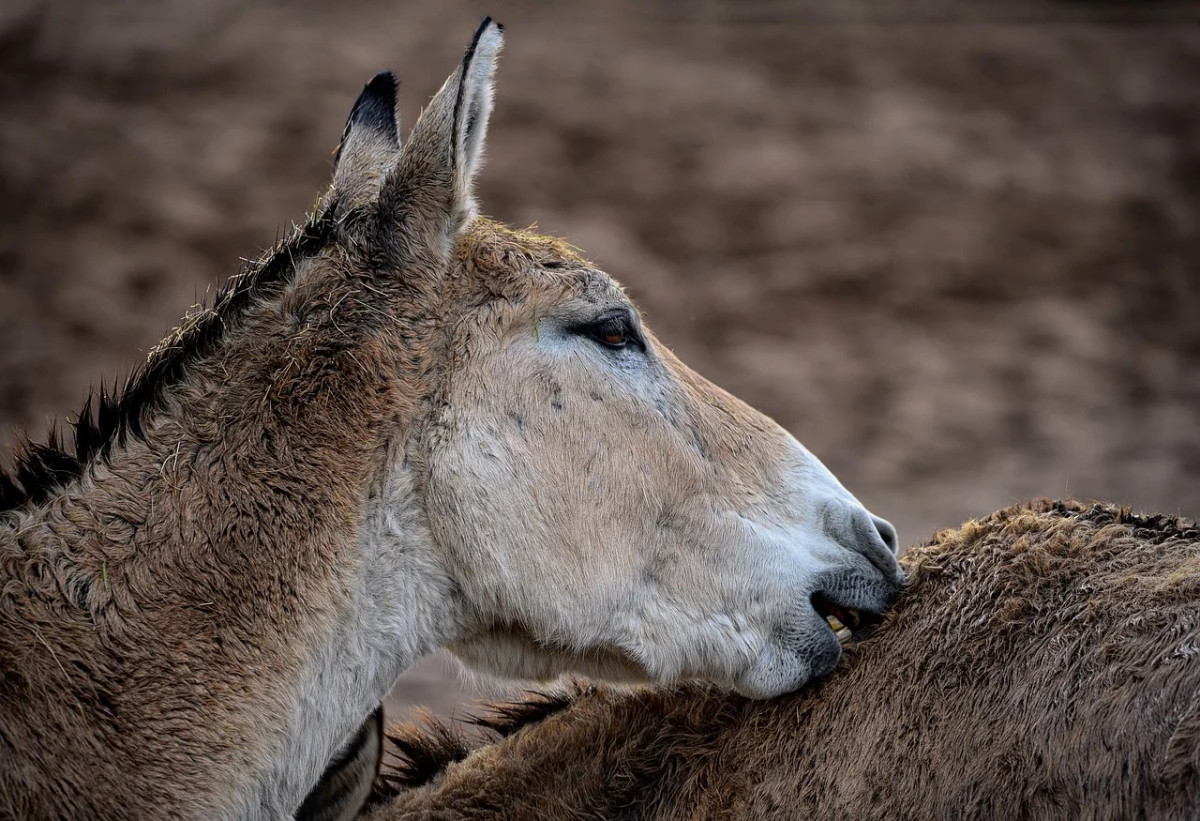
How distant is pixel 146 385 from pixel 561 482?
103 centimetres

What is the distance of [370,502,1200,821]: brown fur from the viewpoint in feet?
7.34

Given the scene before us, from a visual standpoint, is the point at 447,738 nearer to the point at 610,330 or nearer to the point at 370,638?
the point at 370,638

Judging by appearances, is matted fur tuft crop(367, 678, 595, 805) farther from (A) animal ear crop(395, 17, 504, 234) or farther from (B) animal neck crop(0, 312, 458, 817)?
(A) animal ear crop(395, 17, 504, 234)

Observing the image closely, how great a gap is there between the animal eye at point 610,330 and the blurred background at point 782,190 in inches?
259

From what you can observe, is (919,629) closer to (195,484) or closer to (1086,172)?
(195,484)

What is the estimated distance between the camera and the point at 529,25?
17281 mm

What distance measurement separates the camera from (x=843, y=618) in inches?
117

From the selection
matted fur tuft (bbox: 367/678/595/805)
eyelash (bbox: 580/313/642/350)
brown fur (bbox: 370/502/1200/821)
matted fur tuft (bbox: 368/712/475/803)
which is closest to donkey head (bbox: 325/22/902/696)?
eyelash (bbox: 580/313/642/350)

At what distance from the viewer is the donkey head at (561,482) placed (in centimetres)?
279

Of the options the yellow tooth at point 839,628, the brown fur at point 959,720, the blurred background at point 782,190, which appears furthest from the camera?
the blurred background at point 782,190

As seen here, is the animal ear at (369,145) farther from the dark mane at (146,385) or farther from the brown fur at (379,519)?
the dark mane at (146,385)

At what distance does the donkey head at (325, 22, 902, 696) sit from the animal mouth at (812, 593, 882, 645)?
2 centimetres

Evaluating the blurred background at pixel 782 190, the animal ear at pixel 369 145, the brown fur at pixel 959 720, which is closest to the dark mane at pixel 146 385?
the animal ear at pixel 369 145

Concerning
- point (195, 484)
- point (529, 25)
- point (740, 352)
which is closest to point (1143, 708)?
point (195, 484)
